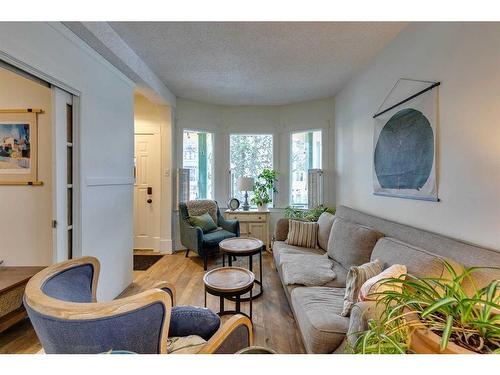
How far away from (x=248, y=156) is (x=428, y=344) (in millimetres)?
4150

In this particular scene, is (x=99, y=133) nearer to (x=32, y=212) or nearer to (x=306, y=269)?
(x=32, y=212)

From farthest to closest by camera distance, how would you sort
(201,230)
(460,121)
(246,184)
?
(246,184)
(201,230)
(460,121)

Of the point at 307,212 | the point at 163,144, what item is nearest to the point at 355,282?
the point at 307,212

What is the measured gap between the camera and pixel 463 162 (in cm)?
154

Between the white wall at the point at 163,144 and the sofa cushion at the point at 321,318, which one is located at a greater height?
the white wall at the point at 163,144

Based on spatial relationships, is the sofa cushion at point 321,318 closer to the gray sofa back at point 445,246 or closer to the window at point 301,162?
the gray sofa back at point 445,246

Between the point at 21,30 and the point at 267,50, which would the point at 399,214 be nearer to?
the point at 267,50

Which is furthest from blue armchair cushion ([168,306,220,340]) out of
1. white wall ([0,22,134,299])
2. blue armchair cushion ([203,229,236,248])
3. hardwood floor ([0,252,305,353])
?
blue armchair cushion ([203,229,236,248])

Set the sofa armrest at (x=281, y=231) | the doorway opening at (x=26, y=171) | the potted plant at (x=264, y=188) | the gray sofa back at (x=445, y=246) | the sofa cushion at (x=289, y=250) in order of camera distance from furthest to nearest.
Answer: the potted plant at (x=264, y=188) → the sofa armrest at (x=281, y=231) → the sofa cushion at (x=289, y=250) → the doorway opening at (x=26, y=171) → the gray sofa back at (x=445, y=246)

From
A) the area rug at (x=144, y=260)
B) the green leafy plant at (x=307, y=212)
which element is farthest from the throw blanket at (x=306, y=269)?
the area rug at (x=144, y=260)

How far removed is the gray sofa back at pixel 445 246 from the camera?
1.21 meters

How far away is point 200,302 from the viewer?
247 centimetres

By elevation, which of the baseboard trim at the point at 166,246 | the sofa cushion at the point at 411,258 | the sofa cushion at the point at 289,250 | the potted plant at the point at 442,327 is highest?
the potted plant at the point at 442,327

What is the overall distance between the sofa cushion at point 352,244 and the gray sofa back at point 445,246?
17 centimetres
